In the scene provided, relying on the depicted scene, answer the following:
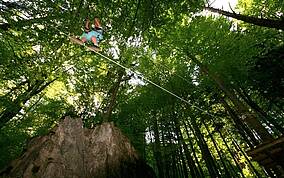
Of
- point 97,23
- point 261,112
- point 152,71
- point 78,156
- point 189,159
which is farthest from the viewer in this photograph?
point 152,71

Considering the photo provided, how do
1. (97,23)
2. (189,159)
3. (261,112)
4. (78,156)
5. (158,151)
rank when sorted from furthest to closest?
(158,151) → (189,159) → (261,112) → (78,156) → (97,23)

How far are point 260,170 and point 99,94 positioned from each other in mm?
7651

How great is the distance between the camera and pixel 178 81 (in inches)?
393

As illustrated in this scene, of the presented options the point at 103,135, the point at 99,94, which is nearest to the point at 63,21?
the point at 103,135

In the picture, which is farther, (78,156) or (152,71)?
(152,71)

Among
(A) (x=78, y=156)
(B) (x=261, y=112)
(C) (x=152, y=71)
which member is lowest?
(A) (x=78, y=156)

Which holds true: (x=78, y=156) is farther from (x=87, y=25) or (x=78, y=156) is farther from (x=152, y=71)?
(x=152, y=71)

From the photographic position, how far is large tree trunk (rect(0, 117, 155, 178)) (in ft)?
18.5

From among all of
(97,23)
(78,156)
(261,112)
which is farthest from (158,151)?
(97,23)

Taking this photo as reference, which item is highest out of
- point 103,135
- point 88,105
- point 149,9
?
point 88,105

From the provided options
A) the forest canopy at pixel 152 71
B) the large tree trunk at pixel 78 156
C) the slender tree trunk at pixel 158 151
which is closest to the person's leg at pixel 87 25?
the forest canopy at pixel 152 71

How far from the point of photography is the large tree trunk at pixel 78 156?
5.63 m

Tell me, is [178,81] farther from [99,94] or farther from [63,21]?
[63,21]

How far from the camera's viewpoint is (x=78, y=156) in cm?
612
